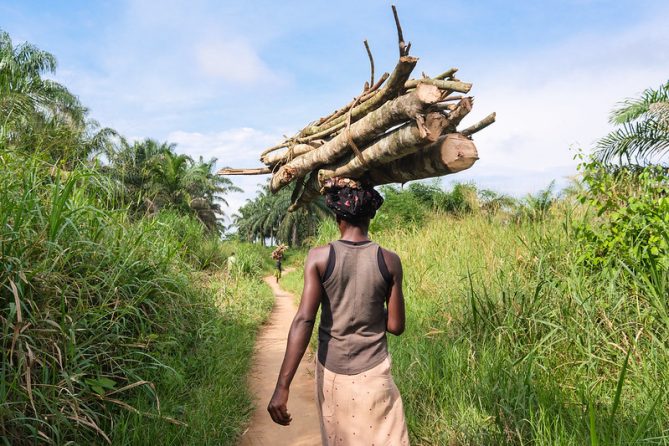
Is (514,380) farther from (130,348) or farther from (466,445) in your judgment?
(130,348)

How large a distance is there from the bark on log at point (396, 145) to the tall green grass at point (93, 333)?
2.11 m

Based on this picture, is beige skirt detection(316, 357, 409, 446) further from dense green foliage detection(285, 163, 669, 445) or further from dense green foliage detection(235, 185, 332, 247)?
dense green foliage detection(235, 185, 332, 247)

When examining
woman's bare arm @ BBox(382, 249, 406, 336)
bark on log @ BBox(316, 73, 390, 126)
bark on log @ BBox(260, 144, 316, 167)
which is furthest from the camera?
bark on log @ BBox(260, 144, 316, 167)

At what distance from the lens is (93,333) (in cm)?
339

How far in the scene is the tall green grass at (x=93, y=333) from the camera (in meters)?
2.81

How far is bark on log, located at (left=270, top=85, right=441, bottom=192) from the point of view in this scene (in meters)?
2.66

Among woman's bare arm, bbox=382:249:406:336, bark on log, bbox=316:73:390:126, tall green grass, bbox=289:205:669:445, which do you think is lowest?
tall green grass, bbox=289:205:669:445

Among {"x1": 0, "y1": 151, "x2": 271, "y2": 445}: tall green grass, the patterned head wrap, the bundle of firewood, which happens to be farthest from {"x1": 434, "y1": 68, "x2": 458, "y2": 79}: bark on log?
{"x1": 0, "y1": 151, "x2": 271, "y2": 445}: tall green grass

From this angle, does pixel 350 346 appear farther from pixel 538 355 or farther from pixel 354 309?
pixel 538 355

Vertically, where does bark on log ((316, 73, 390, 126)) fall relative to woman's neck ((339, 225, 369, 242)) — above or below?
above

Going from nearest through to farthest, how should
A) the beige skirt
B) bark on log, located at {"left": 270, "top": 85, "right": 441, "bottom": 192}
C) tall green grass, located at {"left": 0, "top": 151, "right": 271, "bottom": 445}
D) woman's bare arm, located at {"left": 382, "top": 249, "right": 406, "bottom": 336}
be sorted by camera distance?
the beige skirt → woman's bare arm, located at {"left": 382, "top": 249, "right": 406, "bottom": 336} → bark on log, located at {"left": 270, "top": 85, "right": 441, "bottom": 192} → tall green grass, located at {"left": 0, "top": 151, "right": 271, "bottom": 445}

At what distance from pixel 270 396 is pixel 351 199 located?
337 cm

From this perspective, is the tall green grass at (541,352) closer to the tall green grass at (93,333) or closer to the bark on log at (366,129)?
the bark on log at (366,129)

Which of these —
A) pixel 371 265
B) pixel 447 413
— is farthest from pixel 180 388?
pixel 371 265
